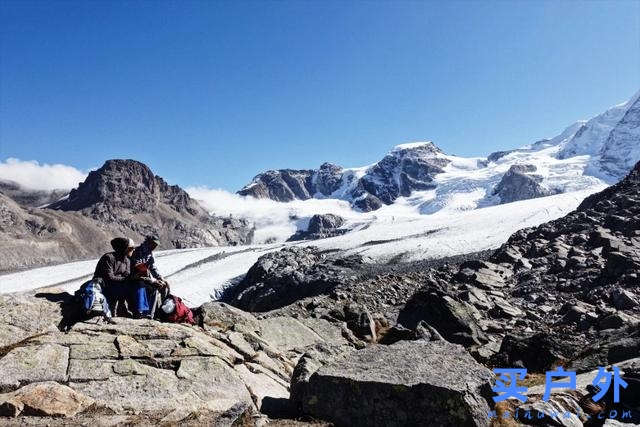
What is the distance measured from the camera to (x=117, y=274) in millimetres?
10898

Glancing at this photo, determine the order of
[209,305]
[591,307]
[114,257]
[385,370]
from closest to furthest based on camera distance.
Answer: [385,370]
[114,257]
[209,305]
[591,307]

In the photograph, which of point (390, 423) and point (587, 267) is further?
point (587, 267)

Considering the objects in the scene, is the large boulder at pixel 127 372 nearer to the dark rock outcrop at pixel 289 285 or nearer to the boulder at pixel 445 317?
the boulder at pixel 445 317

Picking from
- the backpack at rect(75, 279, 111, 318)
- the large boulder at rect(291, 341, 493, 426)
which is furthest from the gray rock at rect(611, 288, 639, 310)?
the backpack at rect(75, 279, 111, 318)

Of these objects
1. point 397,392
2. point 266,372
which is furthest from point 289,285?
point 397,392

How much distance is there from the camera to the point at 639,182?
55.5 meters

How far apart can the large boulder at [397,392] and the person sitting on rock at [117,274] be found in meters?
5.19

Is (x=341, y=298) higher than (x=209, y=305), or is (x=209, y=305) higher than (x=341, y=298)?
(x=209, y=305)

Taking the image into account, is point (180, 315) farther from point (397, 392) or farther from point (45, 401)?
point (397, 392)

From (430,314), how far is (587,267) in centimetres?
1712

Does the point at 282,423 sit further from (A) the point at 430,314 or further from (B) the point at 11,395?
(A) the point at 430,314

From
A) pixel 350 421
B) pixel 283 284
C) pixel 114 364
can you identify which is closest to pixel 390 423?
pixel 350 421

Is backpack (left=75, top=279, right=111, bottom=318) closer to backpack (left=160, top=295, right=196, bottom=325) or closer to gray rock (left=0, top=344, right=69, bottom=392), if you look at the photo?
backpack (left=160, top=295, right=196, bottom=325)

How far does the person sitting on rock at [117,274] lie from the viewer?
35.0 ft
